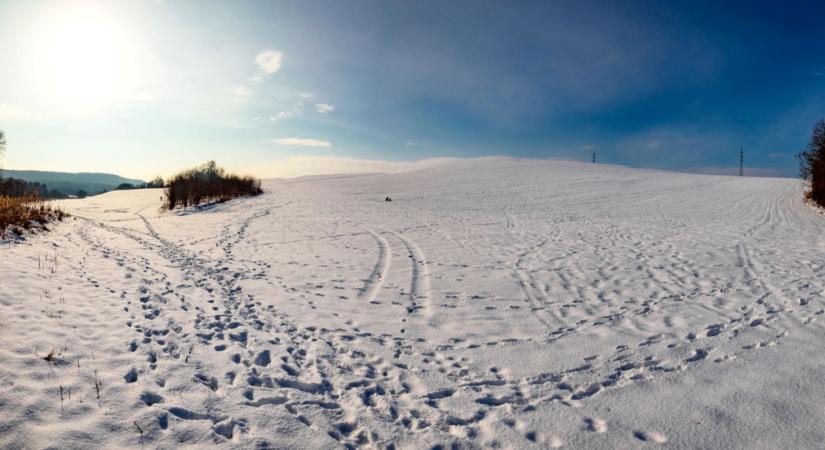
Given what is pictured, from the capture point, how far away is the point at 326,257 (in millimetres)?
10914

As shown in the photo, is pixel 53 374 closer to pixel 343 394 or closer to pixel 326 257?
pixel 343 394

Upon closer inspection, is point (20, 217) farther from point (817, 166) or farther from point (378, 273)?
point (817, 166)

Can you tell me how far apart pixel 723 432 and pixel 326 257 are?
29.6 ft

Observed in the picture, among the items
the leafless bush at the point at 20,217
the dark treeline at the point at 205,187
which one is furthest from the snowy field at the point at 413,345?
the dark treeline at the point at 205,187

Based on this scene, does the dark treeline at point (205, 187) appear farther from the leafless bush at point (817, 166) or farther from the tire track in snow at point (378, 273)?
the leafless bush at point (817, 166)

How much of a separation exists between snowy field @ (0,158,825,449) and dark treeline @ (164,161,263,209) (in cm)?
1489

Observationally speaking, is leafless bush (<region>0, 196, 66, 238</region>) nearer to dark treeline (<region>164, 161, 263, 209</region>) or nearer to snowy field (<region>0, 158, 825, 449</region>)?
snowy field (<region>0, 158, 825, 449</region>)

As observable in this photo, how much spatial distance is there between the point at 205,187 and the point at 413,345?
27.4m

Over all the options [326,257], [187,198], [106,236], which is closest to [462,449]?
[326,257]

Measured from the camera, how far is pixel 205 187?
2820cm

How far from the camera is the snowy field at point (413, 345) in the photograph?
3.65 m

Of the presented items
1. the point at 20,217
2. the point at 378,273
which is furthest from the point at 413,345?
the point at 20,217

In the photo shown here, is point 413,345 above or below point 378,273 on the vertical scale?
below

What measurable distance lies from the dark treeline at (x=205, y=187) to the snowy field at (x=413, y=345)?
14.9 meters
